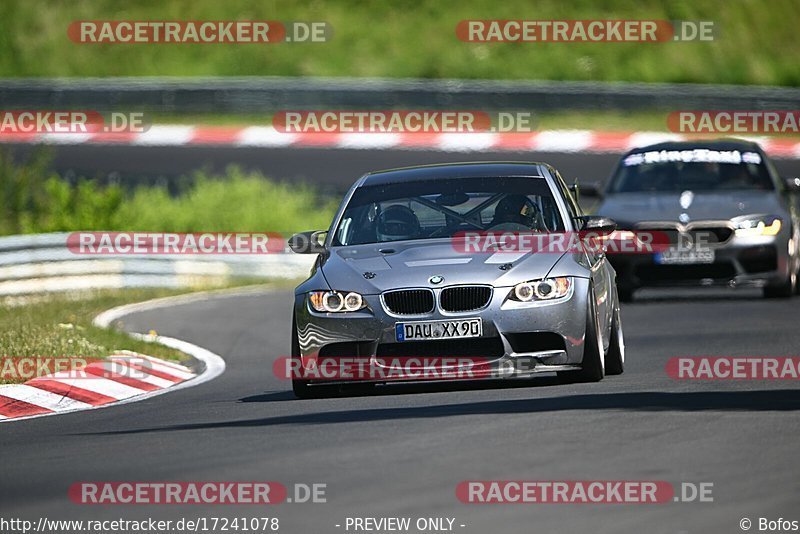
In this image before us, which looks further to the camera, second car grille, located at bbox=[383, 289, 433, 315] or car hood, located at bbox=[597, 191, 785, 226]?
car hood, located at bbox=[597, 191, 785, 226]

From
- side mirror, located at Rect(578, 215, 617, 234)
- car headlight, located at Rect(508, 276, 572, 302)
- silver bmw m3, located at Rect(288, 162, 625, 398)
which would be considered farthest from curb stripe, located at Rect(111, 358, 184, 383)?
car headlight, located at Rect(508, 276, 572, 302)

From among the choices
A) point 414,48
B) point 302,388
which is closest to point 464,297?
point 302,388

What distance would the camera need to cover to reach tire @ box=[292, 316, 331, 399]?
10.9 meters

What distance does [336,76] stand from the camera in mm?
40719

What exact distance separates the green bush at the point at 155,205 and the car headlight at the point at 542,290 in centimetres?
1545

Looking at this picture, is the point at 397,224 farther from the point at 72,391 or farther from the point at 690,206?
the point at 690,206

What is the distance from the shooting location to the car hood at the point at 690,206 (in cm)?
1723

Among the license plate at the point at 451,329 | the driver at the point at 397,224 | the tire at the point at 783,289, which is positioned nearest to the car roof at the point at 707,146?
the tire at the point at 783,289

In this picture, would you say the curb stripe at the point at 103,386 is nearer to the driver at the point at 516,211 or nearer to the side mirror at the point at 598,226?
the driver at the point at 516,211

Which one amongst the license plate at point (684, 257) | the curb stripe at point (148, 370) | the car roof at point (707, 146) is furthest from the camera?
the car roof at point (707, 146)

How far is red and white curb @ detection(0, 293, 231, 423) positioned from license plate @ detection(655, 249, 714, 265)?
4603 millimetres

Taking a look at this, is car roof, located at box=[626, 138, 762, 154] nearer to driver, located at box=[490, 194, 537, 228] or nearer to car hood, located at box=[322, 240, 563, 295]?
driver, located at box=[490, 194, 537, 228]

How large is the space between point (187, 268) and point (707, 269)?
7.98 m

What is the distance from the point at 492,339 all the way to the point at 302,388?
135 centimetres
